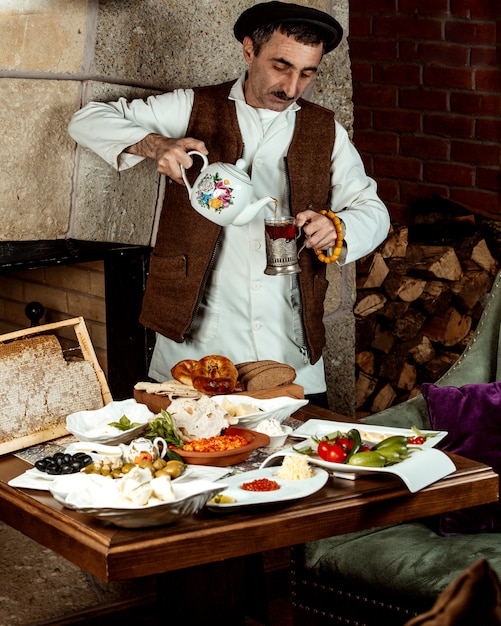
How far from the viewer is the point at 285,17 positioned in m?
2.69

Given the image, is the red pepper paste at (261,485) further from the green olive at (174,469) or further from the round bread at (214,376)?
the round bread at (214,376)

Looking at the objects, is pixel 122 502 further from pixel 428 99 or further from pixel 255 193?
pixel 428 99

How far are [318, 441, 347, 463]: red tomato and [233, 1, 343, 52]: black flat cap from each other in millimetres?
1217

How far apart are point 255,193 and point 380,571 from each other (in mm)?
1118

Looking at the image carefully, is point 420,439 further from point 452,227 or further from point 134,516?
point 452,227

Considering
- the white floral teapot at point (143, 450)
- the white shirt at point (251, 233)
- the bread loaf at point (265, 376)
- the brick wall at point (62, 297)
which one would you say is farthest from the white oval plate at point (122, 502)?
the brick wall at point (62, 297)

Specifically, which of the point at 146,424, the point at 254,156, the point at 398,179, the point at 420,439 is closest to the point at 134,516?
the point at 146,424

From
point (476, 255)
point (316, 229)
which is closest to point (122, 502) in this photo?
point (316, 229)

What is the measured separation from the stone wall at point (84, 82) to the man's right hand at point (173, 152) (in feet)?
1.39

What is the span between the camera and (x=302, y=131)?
9.57 ft

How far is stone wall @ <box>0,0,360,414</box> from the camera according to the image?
2.89 meters

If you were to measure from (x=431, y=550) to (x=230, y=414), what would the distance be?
54 cm

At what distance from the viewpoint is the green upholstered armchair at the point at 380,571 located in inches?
88.3

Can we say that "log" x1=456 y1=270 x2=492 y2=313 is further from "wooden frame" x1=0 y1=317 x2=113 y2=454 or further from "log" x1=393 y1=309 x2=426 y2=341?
"wooden frame" x1=0 y1=317 x2=113 y2=454
